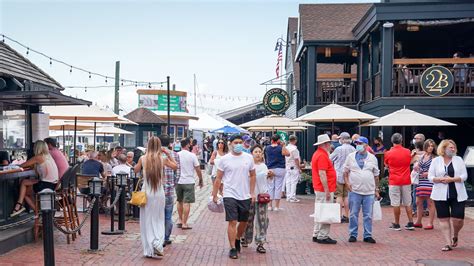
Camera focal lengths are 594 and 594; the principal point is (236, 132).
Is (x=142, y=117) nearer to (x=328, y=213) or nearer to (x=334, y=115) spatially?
(x=334, y=115)

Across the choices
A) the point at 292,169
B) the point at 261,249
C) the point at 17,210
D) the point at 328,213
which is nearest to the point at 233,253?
the point at 261,249

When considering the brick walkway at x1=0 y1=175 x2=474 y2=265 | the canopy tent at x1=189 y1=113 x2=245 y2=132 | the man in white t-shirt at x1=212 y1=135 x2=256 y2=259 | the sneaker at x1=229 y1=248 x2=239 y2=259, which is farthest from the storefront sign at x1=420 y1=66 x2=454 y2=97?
the canopy tent at x1=189 y1=113 x2=245 y2=132

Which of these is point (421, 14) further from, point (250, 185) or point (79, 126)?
point (79, 126)

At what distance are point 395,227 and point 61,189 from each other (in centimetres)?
621

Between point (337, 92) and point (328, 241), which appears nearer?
point (328, 241)

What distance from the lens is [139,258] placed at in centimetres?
851

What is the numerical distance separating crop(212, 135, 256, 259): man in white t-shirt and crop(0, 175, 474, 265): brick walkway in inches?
19.4

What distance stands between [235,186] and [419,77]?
10686mm

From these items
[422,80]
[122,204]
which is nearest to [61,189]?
[122,204]

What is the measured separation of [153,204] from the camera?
862 centimetres

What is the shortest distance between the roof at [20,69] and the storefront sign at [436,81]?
1020 centimetres

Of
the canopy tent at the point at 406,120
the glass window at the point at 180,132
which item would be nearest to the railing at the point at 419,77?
the canopy tent at the point at 406,120

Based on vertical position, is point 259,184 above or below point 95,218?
above

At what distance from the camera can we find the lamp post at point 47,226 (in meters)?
6.81
